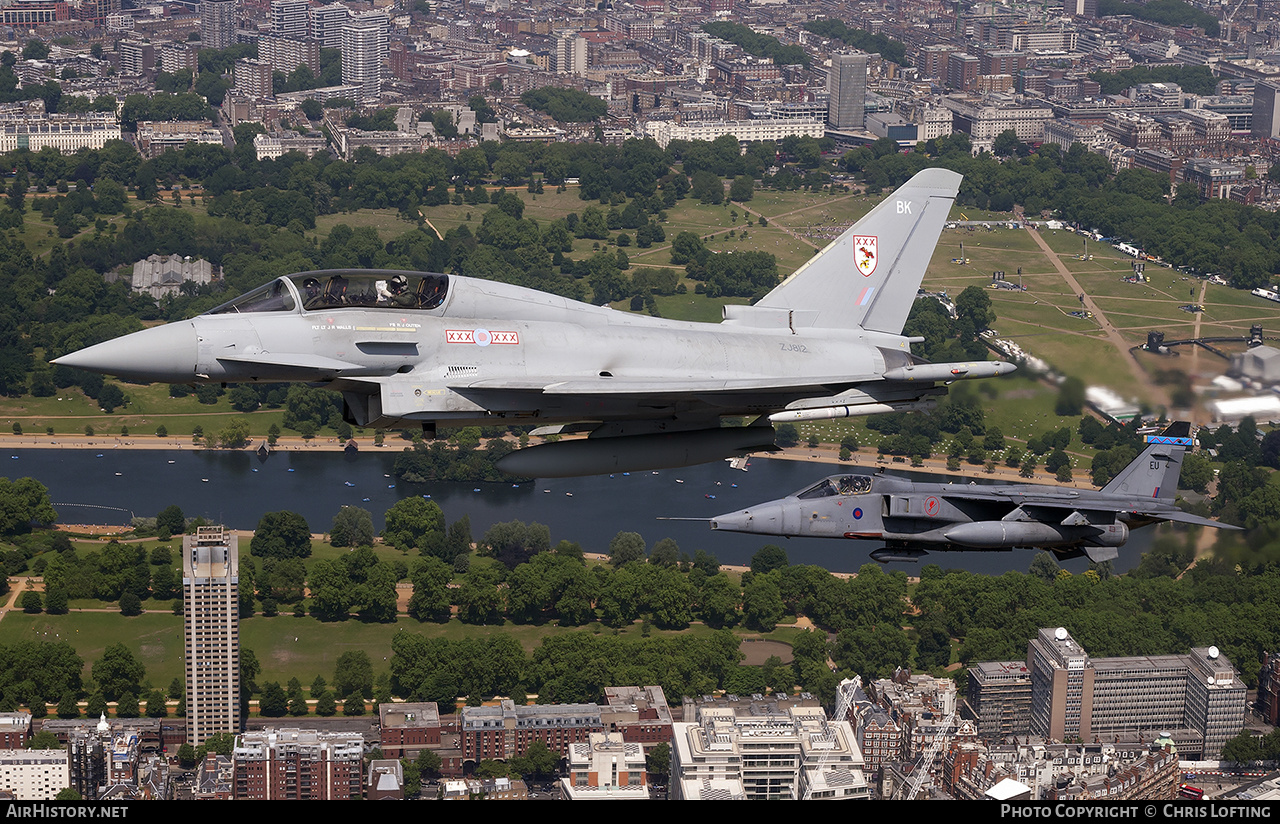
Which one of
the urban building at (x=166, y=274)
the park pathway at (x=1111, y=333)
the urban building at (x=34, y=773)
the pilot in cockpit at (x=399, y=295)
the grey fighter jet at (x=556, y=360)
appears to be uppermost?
the pilot in cockpit at (x=399, y=295)

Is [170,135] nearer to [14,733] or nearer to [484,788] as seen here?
[14,733]

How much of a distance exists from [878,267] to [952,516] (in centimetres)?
572

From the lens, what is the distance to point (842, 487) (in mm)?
33125

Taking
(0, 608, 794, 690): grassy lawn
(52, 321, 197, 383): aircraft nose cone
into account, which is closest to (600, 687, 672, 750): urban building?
(0, 608, 794, 690): grassy lawn

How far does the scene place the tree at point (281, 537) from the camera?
246ft

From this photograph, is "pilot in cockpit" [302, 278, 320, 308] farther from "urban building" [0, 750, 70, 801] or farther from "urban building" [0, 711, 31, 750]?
"urban building" [0, 711, 31, 750]

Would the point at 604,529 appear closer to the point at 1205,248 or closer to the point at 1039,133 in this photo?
the point at 1205,248

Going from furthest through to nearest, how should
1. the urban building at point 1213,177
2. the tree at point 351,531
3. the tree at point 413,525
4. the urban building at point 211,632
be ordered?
the urban building at point 1213,177, the tree at point 351,531, the tree at point 413,525, the urban building at point 211,632

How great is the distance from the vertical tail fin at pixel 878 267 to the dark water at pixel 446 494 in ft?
153

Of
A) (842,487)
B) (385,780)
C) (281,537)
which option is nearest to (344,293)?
(842,487)

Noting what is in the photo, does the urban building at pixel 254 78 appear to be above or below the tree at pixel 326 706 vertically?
above

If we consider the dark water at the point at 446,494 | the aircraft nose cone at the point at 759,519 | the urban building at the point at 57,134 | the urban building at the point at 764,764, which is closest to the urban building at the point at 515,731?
the urban building at the point at 764,764

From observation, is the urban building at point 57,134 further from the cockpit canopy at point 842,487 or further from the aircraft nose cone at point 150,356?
the aircraft nose cone at point 150,356

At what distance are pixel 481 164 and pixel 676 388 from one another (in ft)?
436
